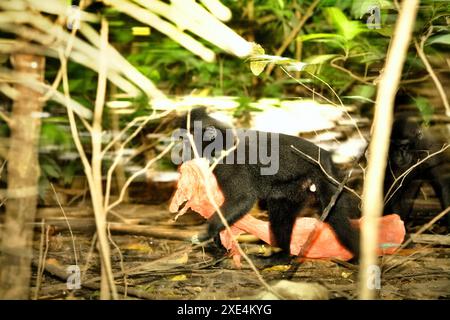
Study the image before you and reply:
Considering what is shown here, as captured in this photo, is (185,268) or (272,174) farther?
(272,174)

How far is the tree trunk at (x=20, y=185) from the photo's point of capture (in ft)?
7.14

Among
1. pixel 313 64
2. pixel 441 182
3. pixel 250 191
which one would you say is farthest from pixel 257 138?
pixel 441 182

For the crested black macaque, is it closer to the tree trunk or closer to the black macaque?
the black macaque

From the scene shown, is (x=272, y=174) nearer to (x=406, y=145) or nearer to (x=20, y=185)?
(x=406, y=145)

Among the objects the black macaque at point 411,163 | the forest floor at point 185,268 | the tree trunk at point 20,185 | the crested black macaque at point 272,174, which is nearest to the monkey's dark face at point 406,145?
the black macaque at point 411,163

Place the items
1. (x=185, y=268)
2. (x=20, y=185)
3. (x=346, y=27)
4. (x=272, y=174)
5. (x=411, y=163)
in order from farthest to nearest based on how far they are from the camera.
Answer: (x=411, y=163) < (x=272, y=174) < (x=185, y=268) < (x=346, y=27) < (x=20, y=185)

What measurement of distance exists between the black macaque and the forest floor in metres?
0.76

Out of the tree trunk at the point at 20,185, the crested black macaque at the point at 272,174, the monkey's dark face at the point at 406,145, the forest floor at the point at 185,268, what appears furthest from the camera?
the monkey's dark face at the point at 406,145

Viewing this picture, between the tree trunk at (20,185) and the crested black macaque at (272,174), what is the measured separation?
194 cm

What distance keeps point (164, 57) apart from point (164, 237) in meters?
1.70

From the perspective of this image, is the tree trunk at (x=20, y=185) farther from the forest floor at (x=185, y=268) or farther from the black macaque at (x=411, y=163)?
the black macaque at (x=411, y=163)

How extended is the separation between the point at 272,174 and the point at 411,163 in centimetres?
151

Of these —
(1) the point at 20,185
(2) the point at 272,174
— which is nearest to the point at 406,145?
(2) the point at 272,174

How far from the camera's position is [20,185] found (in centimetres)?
219
